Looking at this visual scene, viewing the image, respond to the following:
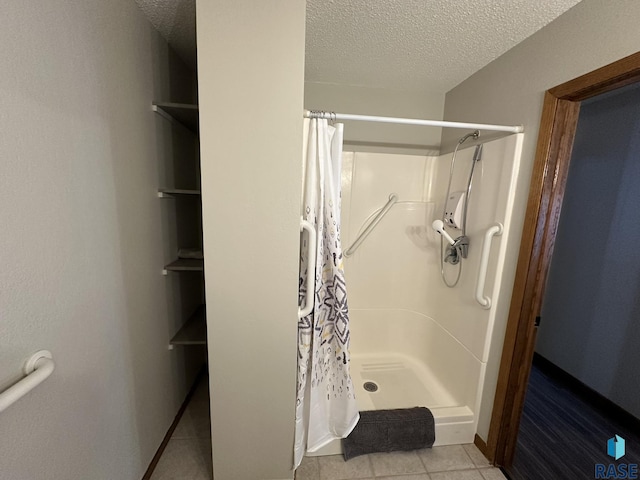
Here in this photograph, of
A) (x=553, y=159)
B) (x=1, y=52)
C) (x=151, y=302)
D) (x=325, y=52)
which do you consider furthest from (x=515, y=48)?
(x=151, y=302)

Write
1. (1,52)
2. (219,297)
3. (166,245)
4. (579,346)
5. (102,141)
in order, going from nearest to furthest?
(1,52), (102,141), (219,297), (166,245), (579,346)

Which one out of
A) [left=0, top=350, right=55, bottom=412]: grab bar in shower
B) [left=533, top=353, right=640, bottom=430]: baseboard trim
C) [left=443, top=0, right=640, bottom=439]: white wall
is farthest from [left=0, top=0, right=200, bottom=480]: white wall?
[left=533, top=353, right=640, bottom=430]: baseboard trim

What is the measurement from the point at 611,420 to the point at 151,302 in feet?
10.1

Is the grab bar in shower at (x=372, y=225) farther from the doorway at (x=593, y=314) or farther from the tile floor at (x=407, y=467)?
the doorway at (x=593, y=314)

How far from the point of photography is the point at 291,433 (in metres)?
1.31

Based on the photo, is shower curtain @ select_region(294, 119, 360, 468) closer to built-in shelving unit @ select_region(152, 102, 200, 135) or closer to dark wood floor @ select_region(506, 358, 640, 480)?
built-in shelving unit @ select_region(152, 102, 200, 135)

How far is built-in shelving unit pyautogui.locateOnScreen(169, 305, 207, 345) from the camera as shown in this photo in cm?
162

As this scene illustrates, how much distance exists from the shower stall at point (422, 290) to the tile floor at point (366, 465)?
0.07 meters

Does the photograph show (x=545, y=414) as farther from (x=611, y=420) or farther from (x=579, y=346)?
(x=579, y=346)

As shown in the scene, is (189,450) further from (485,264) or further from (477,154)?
(477,154)

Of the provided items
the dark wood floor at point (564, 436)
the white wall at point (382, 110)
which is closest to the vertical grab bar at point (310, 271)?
the white wall at point (382, 110)

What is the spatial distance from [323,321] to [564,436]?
180cm

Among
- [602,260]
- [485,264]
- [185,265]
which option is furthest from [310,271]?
[602,260]

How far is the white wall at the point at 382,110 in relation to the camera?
2008 millimetres
